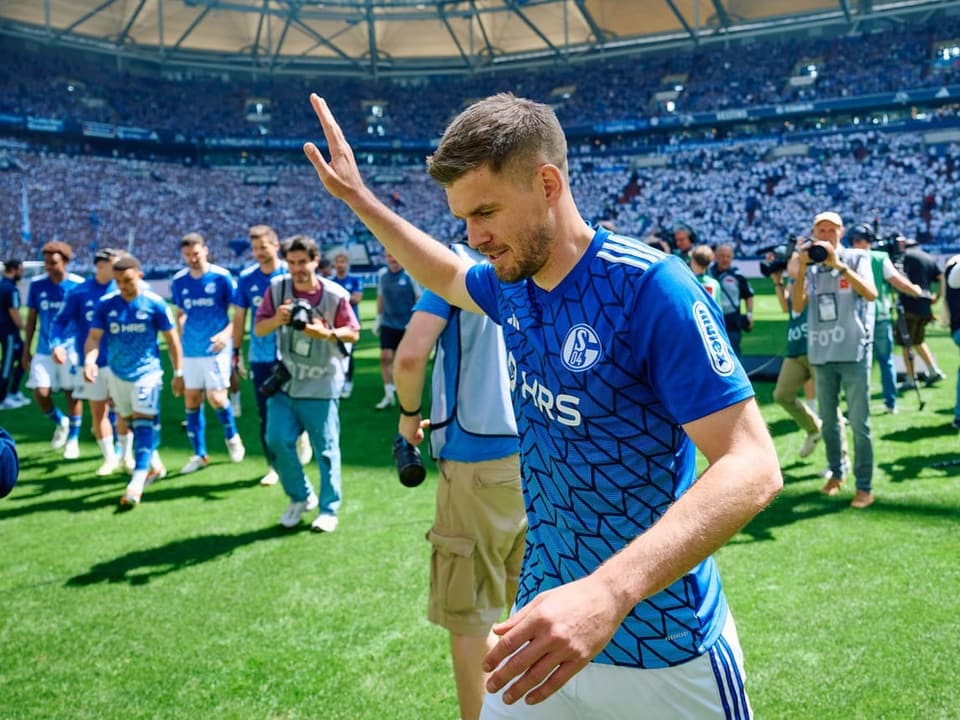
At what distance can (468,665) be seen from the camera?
3.04 meters

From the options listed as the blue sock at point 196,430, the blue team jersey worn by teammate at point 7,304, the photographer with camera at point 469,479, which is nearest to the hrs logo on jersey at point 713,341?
the photographer with camera at point 469,479

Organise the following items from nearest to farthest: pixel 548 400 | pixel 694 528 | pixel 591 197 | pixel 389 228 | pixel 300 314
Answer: pixel 694 528 < pixel 548 400 < pixel 389 228 < pixel 300 314 < pixel 591 197

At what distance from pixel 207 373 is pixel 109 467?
1.41m

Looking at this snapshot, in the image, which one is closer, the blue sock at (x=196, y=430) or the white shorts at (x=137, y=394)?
the white shorts at (x=137, y=394)

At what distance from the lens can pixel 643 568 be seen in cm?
132

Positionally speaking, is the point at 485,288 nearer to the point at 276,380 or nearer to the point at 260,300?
the point at 276,380

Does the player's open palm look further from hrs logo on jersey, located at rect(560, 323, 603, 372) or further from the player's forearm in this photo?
hrs logo on jersey, located at rect(560, 323, 603, 372)

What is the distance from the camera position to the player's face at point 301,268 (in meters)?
6.07

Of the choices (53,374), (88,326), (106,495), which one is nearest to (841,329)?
(106,495)

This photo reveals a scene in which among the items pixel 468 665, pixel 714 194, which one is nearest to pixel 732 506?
pixel 468 665

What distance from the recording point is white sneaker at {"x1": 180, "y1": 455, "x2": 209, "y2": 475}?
8.18 metres

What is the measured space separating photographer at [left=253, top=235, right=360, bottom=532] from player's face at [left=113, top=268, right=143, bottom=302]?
68.6 inches

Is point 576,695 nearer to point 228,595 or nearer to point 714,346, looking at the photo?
point 714,346

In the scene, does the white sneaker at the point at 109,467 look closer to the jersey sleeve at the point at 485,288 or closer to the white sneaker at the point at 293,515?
the white sneaker at the point at 293,515
